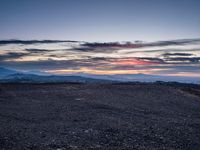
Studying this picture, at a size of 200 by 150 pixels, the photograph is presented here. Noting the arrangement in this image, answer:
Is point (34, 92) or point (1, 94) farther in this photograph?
point (34, 92)

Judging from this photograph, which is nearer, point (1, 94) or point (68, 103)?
point (68, 103)

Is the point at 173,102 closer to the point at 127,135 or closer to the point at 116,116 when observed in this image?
the point at 116,116

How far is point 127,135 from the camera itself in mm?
17859

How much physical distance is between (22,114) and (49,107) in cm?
352

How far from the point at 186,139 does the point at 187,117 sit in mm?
7960

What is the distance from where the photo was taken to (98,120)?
21.8m

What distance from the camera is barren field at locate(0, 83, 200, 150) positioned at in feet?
53.0

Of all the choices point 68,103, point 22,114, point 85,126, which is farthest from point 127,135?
point 68,103

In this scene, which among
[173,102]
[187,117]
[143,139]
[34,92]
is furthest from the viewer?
[34,92]

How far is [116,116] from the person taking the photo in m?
23.6

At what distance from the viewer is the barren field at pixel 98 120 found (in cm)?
1614

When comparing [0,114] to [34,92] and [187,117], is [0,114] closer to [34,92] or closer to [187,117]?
[34,92]

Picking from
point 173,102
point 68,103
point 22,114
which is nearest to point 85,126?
point 22,114

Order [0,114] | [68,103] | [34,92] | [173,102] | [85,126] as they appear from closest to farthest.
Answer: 1. [85,126]
2. [0,114]
3. [68,103]
4. [173,102]
5. [34,92]
